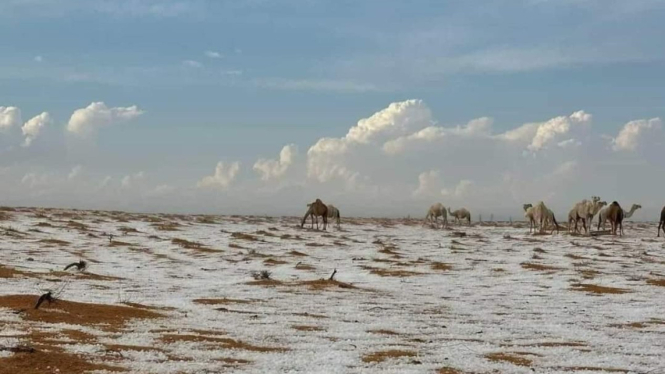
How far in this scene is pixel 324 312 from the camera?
14.2 m

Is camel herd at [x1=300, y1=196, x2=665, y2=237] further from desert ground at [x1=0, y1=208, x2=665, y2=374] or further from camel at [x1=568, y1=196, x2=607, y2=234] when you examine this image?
desert ground at [x1=0, y1=208, x2=665, y2=374]

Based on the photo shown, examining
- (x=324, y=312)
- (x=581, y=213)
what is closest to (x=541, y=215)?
(x=581, y=213)

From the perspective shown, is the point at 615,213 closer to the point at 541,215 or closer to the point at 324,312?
the point at 541,215

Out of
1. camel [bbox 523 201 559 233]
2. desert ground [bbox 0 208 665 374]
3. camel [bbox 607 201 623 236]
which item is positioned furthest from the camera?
camel [bbox 523 201 559 233]

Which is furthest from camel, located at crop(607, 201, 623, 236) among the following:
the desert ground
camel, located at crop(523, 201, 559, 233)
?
the desert ground

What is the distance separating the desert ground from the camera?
9281 mm

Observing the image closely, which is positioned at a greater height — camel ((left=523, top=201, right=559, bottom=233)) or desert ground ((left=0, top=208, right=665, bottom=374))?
camel ((left=523, top=201, right=559, bottom=233))

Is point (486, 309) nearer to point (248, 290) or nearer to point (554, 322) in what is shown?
point (554, 322)

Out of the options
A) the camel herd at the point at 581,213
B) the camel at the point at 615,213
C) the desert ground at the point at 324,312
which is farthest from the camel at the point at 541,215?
the desert ground at the point at 324,312

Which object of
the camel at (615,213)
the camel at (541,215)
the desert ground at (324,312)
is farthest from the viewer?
the camel at (541,215)

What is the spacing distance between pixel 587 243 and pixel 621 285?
805 inches

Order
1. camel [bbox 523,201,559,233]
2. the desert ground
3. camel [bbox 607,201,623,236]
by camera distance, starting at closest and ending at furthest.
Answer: the desert ground
camel [bbox 607,201,623,236]
camel [bbox 523,201,559,233]

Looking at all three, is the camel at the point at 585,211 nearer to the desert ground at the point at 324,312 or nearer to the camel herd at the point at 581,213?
the camel herd at the point at 581,213

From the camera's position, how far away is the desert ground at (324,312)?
9.28 meters
